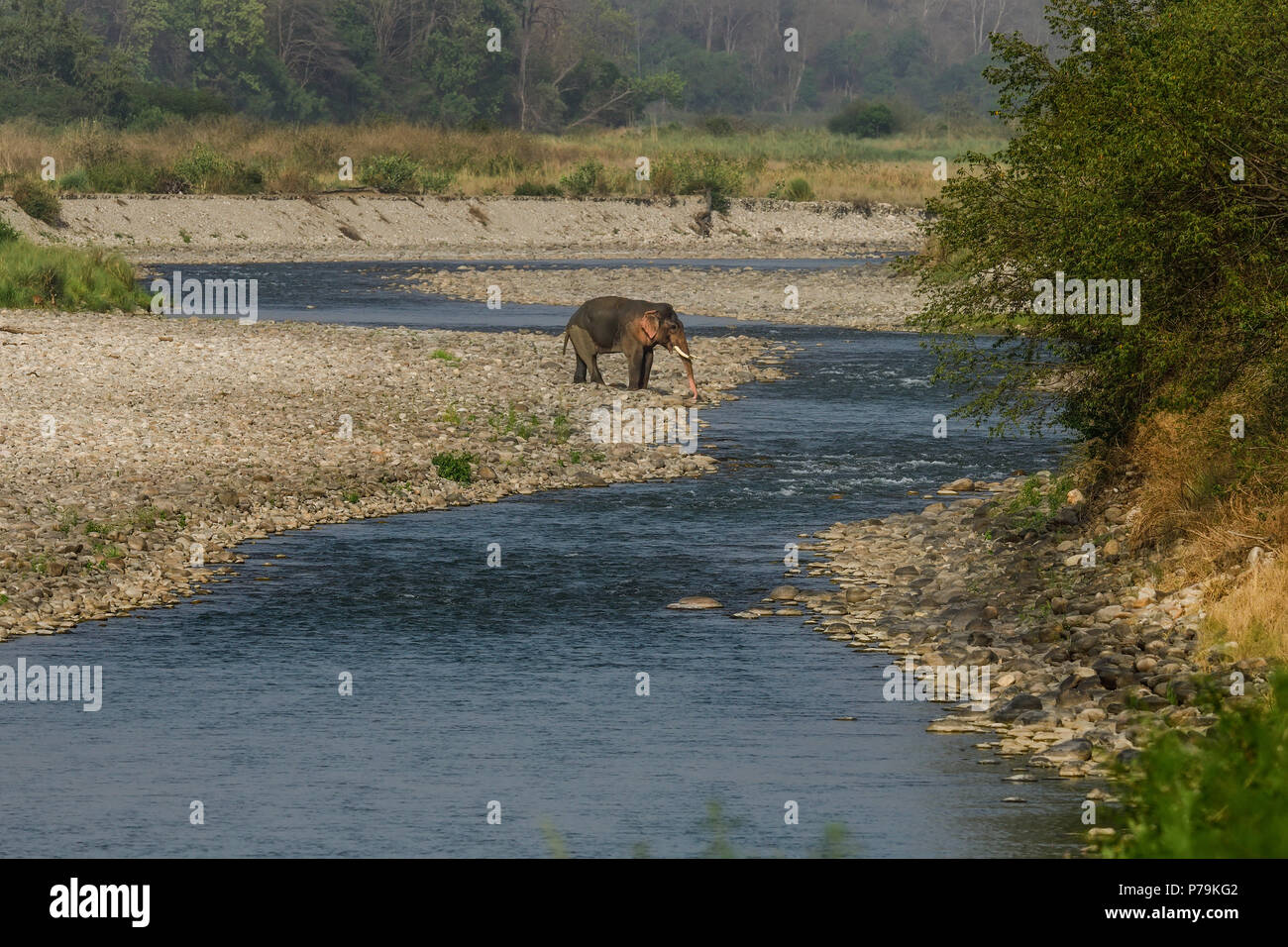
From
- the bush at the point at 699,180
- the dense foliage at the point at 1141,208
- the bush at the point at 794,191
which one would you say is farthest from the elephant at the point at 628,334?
the bush at the point at 794,191

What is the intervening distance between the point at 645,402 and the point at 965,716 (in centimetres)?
1548

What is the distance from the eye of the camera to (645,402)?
28.1 meters

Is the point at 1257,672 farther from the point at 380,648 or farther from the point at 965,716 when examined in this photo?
the point at 380,648

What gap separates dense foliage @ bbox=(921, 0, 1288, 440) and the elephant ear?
8.29 m

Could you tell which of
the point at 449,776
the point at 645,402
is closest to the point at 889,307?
the point at 645,402

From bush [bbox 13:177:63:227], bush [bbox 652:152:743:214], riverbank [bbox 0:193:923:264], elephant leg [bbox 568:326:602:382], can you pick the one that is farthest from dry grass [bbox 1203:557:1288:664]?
bush [bbox 652:152:743:214]

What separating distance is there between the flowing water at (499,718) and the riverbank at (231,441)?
67 cm

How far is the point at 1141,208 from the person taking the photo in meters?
15.8

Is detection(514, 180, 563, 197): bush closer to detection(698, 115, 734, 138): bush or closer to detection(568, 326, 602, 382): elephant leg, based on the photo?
detection(698, 115, 734, 138): bush

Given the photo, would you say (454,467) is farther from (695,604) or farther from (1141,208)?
(1141,208)

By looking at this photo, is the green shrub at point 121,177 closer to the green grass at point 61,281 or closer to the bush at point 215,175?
the bush at point 215,175

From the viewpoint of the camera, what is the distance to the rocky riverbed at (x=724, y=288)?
4706 centimetres

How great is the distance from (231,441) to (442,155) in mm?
63341

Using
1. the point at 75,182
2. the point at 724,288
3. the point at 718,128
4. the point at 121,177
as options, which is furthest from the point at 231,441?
the point at 718,128
